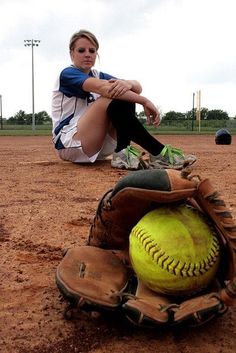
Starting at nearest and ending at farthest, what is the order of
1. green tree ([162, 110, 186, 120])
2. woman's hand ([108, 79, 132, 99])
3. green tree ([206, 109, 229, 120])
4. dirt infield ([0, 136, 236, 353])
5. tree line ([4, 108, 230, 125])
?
1. dirt infield ([0, 136, 236, 353])
2. woman's hand ([108, 79, 132, 99])
3. green tree ([162, 110, 186, 120])
4. tree line ([4, 108, 230, 125])
5. green tree ([206, 109, 229, 120])

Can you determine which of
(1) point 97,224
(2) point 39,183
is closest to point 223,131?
(2) point 39,183

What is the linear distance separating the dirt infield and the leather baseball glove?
0.22 feet

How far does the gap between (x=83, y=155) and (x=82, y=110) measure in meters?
0.46

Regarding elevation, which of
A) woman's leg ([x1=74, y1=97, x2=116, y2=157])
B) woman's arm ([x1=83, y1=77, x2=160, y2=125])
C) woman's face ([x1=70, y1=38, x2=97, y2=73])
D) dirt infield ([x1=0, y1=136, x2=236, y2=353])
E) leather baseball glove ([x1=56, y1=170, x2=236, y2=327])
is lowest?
dirt infield ([x1=0, y1=136, x2=236, y2=353])

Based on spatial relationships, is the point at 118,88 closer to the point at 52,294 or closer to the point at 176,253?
the point at 52,294

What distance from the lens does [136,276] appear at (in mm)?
1846

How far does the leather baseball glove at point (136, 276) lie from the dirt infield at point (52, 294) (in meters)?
0.07

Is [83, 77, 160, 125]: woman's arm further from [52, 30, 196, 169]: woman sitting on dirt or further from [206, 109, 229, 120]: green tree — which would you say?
[206, 109, 229, 120]: green tree

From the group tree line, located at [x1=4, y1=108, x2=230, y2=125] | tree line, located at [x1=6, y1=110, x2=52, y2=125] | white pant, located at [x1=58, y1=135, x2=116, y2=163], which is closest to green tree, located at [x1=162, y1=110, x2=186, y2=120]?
tree line, located at [x1=4, y1=108, x2=230, y2=125]

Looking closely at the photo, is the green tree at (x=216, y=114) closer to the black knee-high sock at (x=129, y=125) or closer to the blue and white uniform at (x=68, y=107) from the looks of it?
the blue and white uniform at (x=68, y=107)

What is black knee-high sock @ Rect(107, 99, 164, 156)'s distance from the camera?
14.5 feet

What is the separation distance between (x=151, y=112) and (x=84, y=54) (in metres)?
0.86

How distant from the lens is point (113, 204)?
6.09 ft

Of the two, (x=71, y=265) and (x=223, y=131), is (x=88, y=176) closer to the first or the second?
(x=71, y=265)
